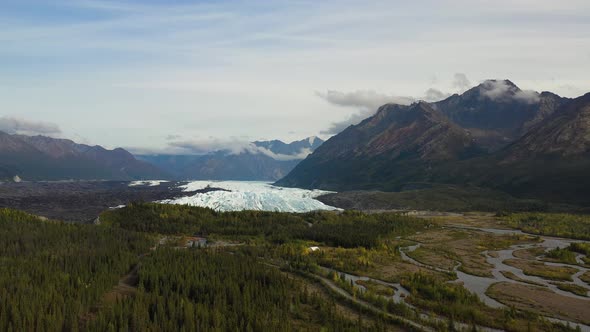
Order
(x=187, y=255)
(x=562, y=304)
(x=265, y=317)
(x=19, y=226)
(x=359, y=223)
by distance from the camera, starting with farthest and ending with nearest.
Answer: (x=359, y=223), (x=19, y=226), (x=187, y=255), (x=562, y=304), (x=265, y=317)

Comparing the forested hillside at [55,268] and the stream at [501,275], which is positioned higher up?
the forested hillside at [55,268]

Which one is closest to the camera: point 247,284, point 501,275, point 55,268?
point 247,284

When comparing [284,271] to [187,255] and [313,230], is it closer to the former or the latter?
[187,255]

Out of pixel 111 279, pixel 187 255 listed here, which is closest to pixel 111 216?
pixel 187 255

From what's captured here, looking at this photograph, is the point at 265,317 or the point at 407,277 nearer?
the point at 265,317

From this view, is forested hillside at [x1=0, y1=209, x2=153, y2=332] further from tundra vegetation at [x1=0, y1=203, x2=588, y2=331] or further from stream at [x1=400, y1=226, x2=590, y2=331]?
stream at [x1=400, y1=226, x2=590, y2=331]

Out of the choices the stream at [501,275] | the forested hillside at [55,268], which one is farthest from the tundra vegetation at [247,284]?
the stream at [501,275]

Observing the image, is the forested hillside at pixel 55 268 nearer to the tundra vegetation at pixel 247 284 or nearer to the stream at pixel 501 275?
the tundra vegetation at pixel 247 284

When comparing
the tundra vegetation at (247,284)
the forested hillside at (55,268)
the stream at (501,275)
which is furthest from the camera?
the stream at (501,275)

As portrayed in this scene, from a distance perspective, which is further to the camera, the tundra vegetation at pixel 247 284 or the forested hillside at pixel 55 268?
the tundra vegetation at pixel 247 284

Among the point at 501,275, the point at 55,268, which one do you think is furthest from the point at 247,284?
the point at 501,275

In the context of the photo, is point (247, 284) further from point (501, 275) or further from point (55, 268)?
point (501, 275)
